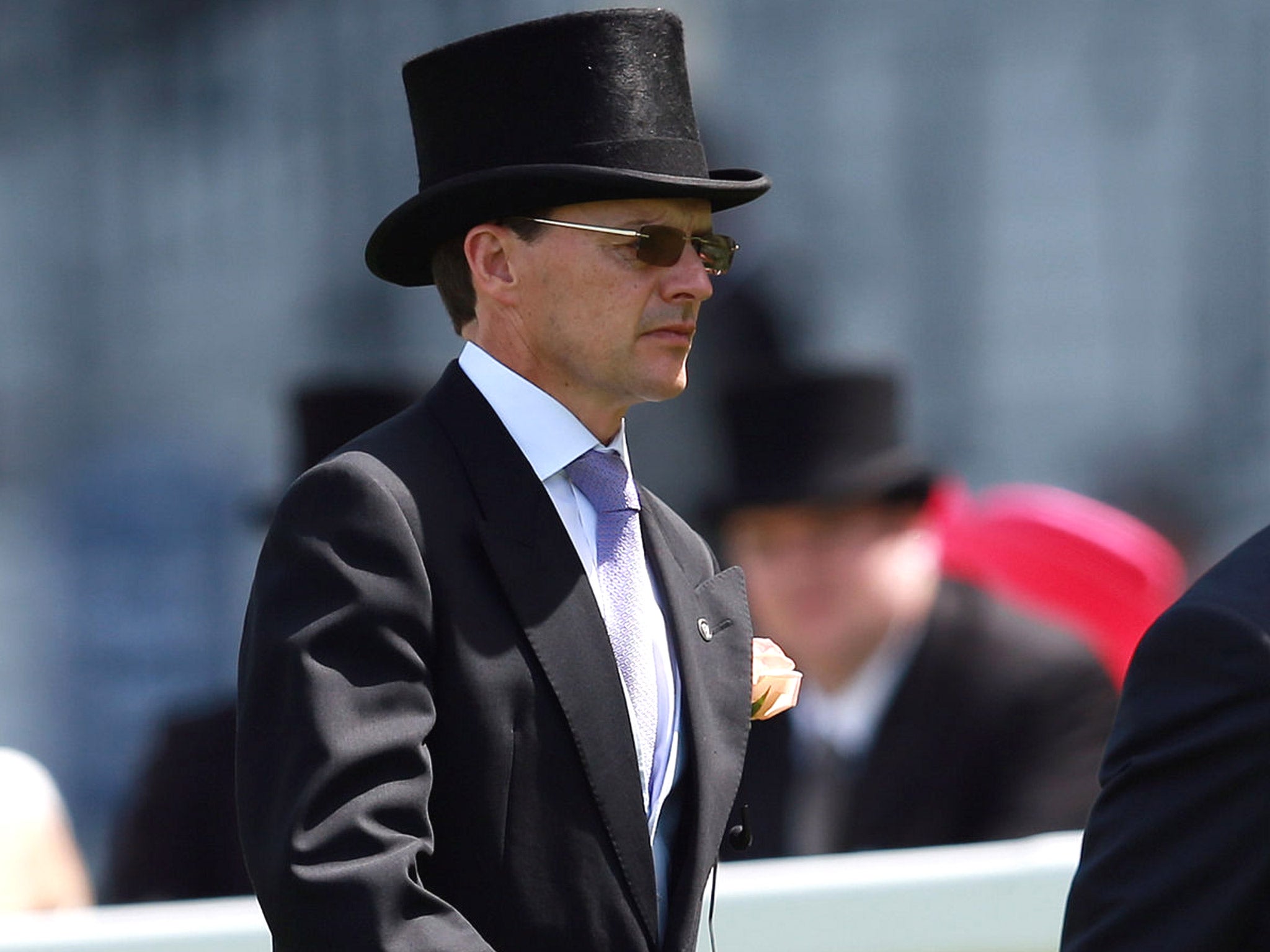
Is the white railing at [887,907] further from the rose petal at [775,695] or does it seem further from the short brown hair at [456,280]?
the short brown hair at [456,280]

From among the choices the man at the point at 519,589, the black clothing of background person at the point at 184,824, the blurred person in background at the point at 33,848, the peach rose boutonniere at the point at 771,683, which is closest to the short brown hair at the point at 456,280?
the man at the point at 519,589

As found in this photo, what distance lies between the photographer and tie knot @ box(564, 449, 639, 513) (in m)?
1.71

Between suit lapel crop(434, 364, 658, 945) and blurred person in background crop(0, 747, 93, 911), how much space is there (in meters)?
1.58

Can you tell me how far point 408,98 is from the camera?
178cm

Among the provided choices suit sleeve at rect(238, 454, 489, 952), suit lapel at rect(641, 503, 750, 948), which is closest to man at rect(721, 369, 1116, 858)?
suit lapel at rect(641, 503, 750, 948)

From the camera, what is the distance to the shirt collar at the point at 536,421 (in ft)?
5.55

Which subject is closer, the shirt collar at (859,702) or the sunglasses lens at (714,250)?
the sunglasses lens at (714,250)

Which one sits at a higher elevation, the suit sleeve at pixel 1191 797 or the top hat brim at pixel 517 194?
the top hat brim at pixel 517 194

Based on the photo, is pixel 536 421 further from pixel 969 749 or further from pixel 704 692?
pixel 969 749

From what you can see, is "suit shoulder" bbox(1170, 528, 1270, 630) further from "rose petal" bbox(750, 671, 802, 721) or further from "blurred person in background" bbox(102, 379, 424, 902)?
"blurred person in background" bbox(102, 379, 424, 902)

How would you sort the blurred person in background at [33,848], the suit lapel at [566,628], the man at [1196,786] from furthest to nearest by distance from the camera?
the blurred person in background at [33,848], the suit lapel at [566,628], the man at [1196,786]

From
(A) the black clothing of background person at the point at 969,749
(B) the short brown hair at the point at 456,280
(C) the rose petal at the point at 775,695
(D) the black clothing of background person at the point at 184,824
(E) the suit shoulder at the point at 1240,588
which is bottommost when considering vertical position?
(A) the black clothing of background person at the point at 969,749

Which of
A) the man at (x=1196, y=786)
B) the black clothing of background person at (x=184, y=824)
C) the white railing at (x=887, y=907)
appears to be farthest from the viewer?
the black clothing of background person at (x=184, y=824)

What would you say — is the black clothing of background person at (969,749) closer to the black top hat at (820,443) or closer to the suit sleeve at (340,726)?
the black top hat at (820,443)
